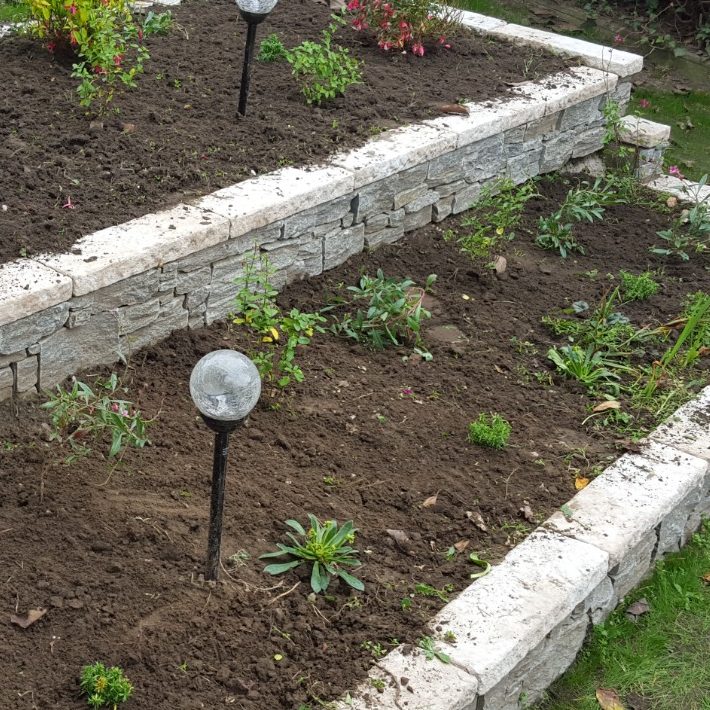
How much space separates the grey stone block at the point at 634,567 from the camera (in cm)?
366

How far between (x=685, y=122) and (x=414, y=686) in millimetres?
6322

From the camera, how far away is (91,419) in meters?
3.70

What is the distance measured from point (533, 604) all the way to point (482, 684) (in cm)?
37

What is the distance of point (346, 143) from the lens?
207 inches

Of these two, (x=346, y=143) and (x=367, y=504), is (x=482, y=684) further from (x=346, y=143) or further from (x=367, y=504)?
(x=346, y=143)

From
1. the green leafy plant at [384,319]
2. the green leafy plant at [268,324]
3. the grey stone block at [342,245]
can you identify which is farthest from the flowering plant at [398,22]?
the green leafy plant at [268,324]

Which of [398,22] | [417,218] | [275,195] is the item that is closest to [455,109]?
[417,218]

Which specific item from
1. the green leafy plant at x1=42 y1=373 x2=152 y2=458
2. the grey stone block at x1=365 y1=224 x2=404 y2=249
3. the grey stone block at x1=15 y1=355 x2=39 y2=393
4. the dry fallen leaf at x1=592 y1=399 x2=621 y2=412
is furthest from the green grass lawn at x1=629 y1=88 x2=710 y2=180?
the grey stone block at x1=15 y1=355 x2=39 y2=393

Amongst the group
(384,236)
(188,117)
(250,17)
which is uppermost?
(250,17)

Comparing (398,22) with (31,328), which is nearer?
(31,328)

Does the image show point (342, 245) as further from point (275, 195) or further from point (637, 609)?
point (637, 609)

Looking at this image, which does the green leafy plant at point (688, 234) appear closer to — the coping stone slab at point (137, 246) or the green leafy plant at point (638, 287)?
the green leafy plant at point (638, 287)

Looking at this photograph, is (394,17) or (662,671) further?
(394,17)

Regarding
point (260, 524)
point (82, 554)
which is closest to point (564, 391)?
point (260, 524)
